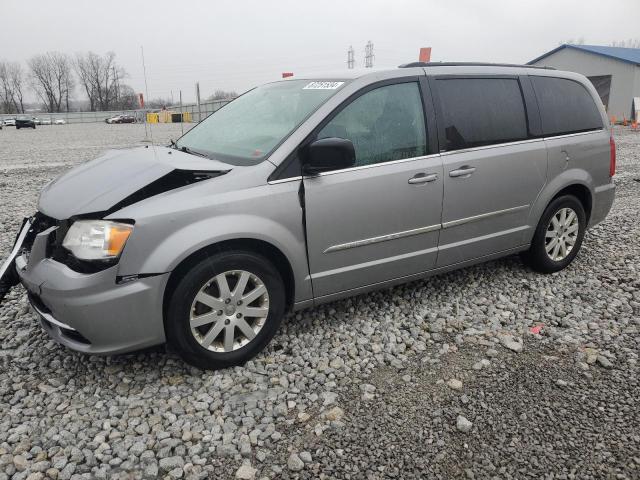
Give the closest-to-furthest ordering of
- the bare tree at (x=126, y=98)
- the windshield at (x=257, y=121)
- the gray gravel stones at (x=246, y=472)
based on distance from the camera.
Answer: the gray gravel stones at (x=246, y=472)
the windshield at (x=257, y=121)
the bare tree at (x=126, y=98)

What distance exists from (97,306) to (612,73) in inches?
1247

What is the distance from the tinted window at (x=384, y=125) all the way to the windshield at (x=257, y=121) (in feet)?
0.66

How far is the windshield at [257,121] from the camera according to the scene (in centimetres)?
332

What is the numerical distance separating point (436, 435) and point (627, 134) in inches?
886

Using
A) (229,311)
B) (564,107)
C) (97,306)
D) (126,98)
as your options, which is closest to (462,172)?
(564,107)

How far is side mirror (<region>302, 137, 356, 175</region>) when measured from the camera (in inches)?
120

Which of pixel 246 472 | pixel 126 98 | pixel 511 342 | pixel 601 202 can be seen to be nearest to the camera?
pixel 246 472

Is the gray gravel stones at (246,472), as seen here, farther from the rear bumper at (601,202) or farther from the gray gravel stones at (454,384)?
the rear bumper at (601,202)

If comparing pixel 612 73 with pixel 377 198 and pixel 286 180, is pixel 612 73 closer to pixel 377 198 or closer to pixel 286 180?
pixel 377 198

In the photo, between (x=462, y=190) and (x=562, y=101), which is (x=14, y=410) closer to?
(x=462, y=190)

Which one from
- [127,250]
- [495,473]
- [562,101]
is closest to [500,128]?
[562,101]

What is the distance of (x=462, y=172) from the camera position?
3.78m

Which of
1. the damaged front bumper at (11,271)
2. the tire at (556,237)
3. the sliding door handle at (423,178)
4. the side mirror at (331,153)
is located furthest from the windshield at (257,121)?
the tire at (556,237)

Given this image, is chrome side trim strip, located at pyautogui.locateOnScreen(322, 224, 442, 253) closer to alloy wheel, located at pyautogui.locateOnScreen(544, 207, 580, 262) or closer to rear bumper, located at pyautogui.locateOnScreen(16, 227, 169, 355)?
rear bumper, located at pyautogui.locateOnScreen(16, 227, 169, 355)
